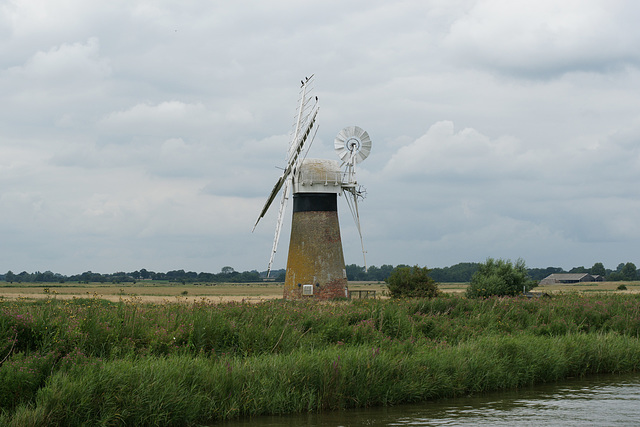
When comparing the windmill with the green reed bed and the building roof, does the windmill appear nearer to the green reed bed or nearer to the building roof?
the green reed bed

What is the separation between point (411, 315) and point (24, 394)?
14957 mm

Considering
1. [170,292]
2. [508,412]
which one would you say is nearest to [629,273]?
[170,292]

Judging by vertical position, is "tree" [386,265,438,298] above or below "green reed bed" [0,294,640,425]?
above

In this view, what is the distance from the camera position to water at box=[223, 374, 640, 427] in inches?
523

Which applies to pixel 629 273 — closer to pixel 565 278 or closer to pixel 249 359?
pixel 565 278

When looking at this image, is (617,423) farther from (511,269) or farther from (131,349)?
(511,269)

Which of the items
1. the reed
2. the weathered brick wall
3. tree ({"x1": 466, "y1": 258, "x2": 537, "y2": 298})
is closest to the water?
the reed

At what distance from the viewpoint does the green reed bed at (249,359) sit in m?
12.4

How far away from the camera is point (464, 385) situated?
1706cm

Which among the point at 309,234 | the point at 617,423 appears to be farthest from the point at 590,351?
the point at 309,234

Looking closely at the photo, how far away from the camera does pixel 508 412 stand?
47.6 feet

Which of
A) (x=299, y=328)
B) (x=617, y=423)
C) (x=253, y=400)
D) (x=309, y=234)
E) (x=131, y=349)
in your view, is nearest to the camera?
(x=617, y=423)

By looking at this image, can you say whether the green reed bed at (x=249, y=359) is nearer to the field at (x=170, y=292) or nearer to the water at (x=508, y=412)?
the water at (x=508, y=412)

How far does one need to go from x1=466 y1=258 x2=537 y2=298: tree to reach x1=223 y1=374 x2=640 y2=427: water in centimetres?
2776
